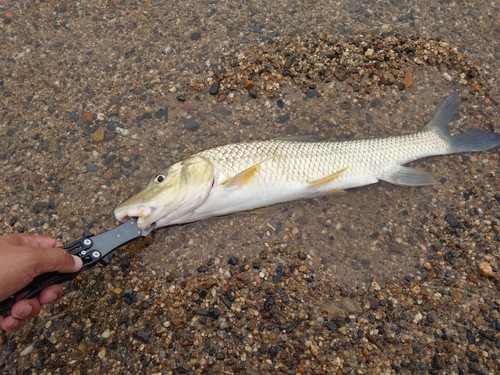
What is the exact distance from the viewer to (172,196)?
304 centimetres

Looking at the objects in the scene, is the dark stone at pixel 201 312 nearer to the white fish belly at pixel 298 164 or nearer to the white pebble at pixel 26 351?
the white fish belly at pixel 298 164

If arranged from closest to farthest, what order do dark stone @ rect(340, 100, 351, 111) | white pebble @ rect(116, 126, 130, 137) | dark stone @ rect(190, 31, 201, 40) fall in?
1. white pebble @ rect(116, 126, 130, 137)
2. dark stone @ rect(340, 100, 351, 111)
3. dark stone @ rect(190, 31, 201, 40)

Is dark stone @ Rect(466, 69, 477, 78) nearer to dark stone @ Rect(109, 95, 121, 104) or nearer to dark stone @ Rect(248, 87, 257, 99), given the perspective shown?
dark stone @ Rect(248, 87, 257, 99)

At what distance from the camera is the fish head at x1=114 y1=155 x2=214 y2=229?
9.55 feet

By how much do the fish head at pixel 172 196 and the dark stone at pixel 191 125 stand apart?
581 millimetres

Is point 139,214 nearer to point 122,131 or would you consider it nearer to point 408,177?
point 122,131

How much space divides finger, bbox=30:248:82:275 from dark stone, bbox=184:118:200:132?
5.38 feet

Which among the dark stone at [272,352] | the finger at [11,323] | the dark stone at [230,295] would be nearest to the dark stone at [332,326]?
the dark stone at [272,352]

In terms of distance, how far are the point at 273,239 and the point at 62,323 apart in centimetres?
177

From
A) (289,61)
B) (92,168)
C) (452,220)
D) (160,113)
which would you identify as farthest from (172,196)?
(452,220)

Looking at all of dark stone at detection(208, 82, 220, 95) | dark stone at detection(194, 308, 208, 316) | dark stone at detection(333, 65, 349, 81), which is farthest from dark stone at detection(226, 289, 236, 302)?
dark stone at detection(333, 65, 349, 81)

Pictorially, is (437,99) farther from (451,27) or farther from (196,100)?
(196,100)

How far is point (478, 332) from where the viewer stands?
289 cm

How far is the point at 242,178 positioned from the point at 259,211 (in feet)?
1.22
